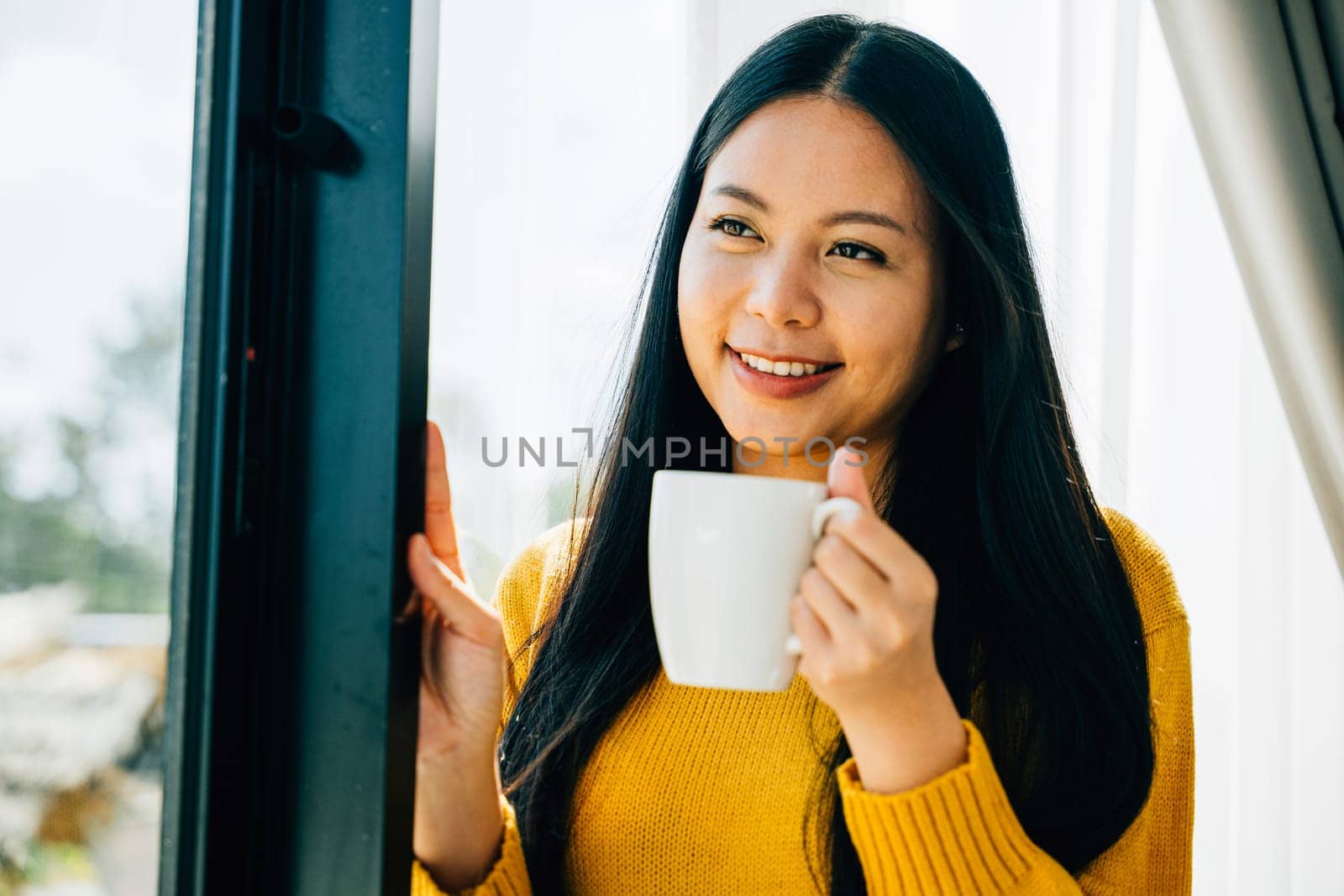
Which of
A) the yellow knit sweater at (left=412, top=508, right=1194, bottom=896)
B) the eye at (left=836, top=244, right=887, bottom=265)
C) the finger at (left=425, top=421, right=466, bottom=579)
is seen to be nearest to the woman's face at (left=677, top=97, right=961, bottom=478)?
the eye at (left=836, top=244, right=887, bottom=265)

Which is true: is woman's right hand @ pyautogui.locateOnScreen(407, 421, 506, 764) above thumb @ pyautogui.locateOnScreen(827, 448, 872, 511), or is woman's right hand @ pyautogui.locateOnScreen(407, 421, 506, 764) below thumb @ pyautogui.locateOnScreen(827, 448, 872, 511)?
below

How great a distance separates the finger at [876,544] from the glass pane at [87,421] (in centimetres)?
41

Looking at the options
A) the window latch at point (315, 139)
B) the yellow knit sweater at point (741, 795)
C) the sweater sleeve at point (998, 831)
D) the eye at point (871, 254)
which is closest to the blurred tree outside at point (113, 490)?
the window latch at point (315, 139)

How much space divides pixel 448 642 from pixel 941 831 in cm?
38

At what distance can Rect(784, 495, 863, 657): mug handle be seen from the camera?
62 centimetres

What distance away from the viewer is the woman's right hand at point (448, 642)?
22.6 inches

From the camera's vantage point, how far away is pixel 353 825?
0.54 meters

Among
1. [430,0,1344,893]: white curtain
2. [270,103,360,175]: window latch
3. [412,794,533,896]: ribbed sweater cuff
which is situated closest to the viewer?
[270,103,360,175]: window latch

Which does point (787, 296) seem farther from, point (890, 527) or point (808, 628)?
point (808, 628)

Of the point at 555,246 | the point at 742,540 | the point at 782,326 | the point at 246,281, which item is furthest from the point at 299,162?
the point at 555,246

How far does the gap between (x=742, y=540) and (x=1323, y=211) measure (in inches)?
36.7

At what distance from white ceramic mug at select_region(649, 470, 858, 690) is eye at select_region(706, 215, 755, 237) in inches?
17.3

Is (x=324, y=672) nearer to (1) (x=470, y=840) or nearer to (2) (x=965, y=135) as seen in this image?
(1) (x=470, y=840)

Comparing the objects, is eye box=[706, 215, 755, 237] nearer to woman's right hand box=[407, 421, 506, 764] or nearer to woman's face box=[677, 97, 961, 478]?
woman's face box=[677, 97, 961, 478]
